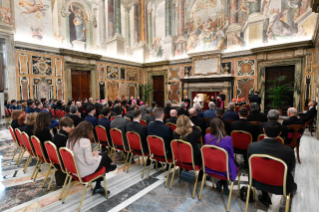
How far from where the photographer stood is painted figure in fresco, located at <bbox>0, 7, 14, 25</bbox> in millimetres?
7992

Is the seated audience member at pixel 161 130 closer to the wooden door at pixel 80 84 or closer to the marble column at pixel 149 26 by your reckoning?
the wooden door at pixel 80 84

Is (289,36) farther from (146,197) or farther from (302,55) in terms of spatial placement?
(146,197)

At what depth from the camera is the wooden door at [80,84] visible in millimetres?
10625

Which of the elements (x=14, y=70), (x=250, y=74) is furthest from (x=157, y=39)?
(x=14, y=70)

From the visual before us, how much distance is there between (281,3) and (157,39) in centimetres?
828

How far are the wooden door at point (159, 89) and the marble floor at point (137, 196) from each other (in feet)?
36.3

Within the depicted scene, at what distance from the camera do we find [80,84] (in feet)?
35.9

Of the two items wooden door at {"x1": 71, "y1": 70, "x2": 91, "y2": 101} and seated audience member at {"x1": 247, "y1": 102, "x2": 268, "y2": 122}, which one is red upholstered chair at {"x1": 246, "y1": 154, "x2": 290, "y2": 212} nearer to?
seated audience member at {"x1": 247, "y1": 102, "x2": 268, "y2": 122}

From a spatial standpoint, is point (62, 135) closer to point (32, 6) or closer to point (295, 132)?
point (295, 132)

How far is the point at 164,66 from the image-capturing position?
44.6 ft

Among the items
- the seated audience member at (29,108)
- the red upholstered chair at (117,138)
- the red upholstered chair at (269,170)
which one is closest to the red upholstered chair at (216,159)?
Answer: the red upholstered chair at (269,170)

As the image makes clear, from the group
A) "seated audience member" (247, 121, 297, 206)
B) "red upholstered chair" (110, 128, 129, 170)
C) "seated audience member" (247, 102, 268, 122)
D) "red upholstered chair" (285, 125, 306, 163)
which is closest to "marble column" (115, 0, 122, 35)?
"red upholstered chair" (110, 128, 129, 170)

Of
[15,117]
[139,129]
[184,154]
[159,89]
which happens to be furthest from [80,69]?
[184,154]

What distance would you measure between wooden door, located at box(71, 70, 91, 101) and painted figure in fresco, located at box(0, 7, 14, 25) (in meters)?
3.52
